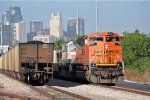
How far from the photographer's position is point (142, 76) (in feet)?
129

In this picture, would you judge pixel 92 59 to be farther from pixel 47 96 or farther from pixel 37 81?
pixel 47 96

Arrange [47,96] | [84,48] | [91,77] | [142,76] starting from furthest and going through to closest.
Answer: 1. [142,76]
2. [84,48]
3. [91,77]
4. [47,96]

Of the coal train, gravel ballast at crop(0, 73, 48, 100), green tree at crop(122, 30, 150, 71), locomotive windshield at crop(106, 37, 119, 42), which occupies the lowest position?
gravel ballast at crop(0, 73, 48, 100)

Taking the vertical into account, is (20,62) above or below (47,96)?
above

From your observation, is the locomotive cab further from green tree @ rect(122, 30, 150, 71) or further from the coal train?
green tree @ rect(122, 30, 150, 71)

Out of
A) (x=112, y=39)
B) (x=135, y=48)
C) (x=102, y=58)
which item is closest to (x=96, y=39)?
(x=112, y=39)

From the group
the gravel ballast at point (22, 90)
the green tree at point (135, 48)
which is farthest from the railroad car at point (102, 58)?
the green tree at point (135, 48)

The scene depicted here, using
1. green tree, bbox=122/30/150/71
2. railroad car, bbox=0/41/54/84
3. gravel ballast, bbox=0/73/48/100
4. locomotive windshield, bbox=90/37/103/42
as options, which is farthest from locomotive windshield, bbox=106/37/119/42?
green tree, bbox=122/30/150/71

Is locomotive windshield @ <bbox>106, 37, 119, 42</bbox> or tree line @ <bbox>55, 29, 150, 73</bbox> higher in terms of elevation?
tree line @ <bbox>55, 29, 150, 73</bbox>

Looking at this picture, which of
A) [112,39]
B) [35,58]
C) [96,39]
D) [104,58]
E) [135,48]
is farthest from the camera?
[135,48]

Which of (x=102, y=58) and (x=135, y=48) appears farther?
(x=135, y=48)

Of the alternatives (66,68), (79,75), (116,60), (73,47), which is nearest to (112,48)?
(116,60)

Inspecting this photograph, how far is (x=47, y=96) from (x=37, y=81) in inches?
440

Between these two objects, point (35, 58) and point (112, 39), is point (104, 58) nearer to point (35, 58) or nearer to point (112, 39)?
point (112, 39)
